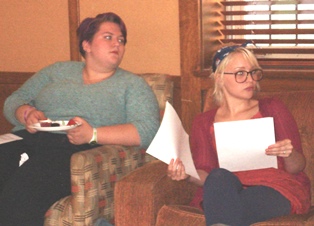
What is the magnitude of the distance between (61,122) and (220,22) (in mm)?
1106

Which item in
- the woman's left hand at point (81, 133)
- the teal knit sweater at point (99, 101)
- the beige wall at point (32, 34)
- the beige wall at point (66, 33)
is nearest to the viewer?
the woman's left hand at point (81, 133)

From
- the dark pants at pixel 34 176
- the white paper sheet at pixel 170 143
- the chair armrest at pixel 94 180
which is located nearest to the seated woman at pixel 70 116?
the dark pants at pixel 34 176

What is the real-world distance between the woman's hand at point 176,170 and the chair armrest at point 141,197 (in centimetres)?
11

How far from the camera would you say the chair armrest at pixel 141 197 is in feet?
9.02

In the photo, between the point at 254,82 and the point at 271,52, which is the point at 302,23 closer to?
the point at 271,52

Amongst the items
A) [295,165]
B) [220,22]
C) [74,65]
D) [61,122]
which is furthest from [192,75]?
[295,165]

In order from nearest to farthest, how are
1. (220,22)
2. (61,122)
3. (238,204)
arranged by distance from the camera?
(238,204) → (61,122) → (220,22)

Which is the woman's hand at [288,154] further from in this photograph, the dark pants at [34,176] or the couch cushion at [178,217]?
the dark pants at [34,176]

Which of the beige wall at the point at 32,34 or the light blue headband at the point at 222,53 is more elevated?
the beige wall at the point at 32,34

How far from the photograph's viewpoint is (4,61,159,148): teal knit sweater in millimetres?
3295

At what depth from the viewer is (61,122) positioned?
3215 millimetres

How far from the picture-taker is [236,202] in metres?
2.56

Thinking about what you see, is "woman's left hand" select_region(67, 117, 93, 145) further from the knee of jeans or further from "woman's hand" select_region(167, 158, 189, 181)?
the knee of jeans

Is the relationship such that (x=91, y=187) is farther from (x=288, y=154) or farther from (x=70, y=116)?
(x=288, y=154)
